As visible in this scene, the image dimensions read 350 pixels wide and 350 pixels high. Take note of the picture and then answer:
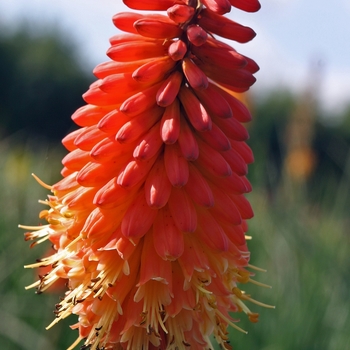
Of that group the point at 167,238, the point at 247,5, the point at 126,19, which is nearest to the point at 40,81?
the point at 126,19

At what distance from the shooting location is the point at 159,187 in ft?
7.50

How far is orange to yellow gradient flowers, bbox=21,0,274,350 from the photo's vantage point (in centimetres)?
228

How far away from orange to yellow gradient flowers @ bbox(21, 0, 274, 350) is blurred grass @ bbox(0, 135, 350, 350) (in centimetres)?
174

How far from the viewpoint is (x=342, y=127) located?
34.6 meters

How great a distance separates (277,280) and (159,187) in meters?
3.95

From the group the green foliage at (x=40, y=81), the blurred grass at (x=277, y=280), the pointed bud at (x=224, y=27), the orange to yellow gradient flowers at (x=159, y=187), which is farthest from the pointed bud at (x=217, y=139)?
the green foliage at (x=40, y=81)

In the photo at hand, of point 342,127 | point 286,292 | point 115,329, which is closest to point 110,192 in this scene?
point 115,329

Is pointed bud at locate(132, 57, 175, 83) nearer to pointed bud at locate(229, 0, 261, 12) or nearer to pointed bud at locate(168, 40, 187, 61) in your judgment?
pointed bud at locate(168, 40, 187, 61)

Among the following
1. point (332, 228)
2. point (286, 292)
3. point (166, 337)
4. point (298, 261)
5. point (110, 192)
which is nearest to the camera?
point (110, 192)

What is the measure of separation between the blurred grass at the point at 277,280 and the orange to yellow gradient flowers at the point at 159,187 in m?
1.74

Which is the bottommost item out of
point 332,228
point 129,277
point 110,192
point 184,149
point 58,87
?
point 58,87

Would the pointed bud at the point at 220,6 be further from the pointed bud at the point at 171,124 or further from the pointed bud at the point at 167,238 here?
the pointed bud at the point at 167,238

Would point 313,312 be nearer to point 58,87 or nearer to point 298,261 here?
point 298,261

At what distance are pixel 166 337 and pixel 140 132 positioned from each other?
826 millimetres
